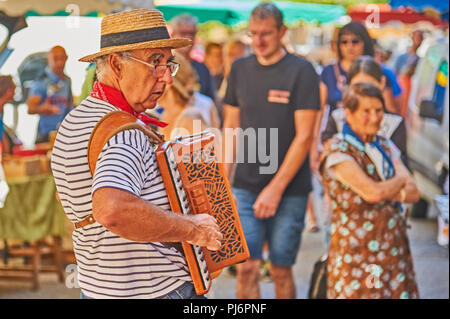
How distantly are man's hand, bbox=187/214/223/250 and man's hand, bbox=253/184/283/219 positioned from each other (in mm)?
2470

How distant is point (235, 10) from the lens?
14.3m

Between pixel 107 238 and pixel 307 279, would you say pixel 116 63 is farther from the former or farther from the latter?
pixel 307 279

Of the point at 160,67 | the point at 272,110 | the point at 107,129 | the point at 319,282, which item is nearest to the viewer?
the point at 107,129

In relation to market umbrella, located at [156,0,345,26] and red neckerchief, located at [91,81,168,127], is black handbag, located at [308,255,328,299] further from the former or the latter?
market umbrella, located at [156,0,345,26]

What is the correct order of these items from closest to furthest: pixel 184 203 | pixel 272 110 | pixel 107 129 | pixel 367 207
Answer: pixel 107 129 < pixel 184 203 < pixel 367 207 < pixel 272 110

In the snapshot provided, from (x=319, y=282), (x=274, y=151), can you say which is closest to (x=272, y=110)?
(x=274, y=151)

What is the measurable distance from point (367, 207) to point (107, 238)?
2080mm

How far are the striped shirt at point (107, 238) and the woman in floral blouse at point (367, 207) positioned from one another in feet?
5.84

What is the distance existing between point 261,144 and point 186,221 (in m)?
2.85

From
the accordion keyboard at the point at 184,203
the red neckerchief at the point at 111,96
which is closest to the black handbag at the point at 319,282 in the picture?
the accordion keyboard at the point at 184,203

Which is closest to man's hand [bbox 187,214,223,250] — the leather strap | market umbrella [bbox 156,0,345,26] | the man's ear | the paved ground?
the leather strap

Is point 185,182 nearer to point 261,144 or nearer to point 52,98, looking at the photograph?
point 261,144

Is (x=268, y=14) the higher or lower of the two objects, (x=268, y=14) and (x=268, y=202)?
the higher
